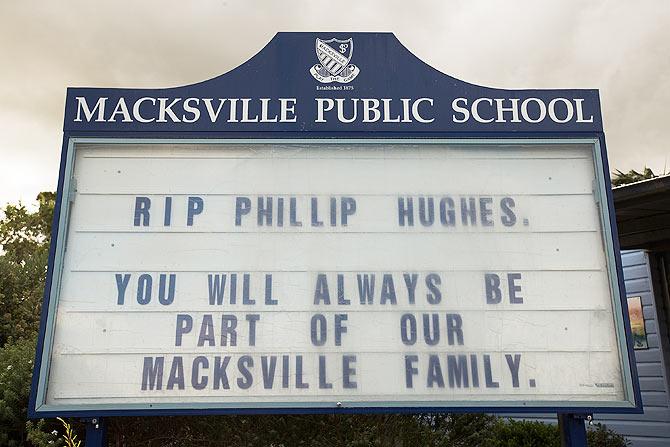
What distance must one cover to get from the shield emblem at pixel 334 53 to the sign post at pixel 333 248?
15 millimetres

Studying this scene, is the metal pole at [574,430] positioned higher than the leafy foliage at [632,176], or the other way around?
the leafy foliage at [632,176]

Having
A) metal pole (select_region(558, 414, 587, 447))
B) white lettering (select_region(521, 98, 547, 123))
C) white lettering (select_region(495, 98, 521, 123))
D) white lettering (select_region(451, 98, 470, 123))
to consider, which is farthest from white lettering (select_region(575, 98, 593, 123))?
metal pole (select_region(558, 414, 587, 447))

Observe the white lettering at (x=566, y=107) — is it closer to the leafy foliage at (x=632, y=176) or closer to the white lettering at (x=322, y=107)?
the white lettering at (x=322, y=107)

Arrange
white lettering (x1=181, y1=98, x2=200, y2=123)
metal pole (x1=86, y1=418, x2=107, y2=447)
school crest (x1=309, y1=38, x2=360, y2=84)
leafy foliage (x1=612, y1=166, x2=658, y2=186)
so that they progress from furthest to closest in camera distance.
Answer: leafy foliage (x1=612, y1=166, x2=658, y2=186)
school crest (x1=309, y1=38, x2=360, y2=84)
white lettering (x1=181, y1=98, x2=200, y2=123)
metal pole (x1=86, y1=418, x2=107, y2=447)

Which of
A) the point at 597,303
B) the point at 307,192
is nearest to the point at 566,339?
the point at 597,303

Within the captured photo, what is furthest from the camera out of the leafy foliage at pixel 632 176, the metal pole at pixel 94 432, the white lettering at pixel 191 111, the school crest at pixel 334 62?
the leafy foliage at pixel 632 176

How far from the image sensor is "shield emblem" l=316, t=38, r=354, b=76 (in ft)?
18.4

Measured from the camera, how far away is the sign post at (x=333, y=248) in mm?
4762

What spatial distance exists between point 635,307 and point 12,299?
11.6 m

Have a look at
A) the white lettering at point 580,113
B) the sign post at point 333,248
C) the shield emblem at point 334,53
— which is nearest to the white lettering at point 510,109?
the sign post at point 333,248

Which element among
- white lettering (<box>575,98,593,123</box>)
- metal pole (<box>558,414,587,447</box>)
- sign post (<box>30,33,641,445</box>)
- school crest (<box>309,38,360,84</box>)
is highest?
school crest (<box>309,38,360,84</box>)

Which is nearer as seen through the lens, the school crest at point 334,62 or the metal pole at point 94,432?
the metal pole at point 94,432

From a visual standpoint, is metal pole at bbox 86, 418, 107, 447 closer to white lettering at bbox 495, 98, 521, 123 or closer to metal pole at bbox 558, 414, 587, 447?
metal pole at bbox 558, 414, 587, 447

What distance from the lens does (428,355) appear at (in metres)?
4.86
